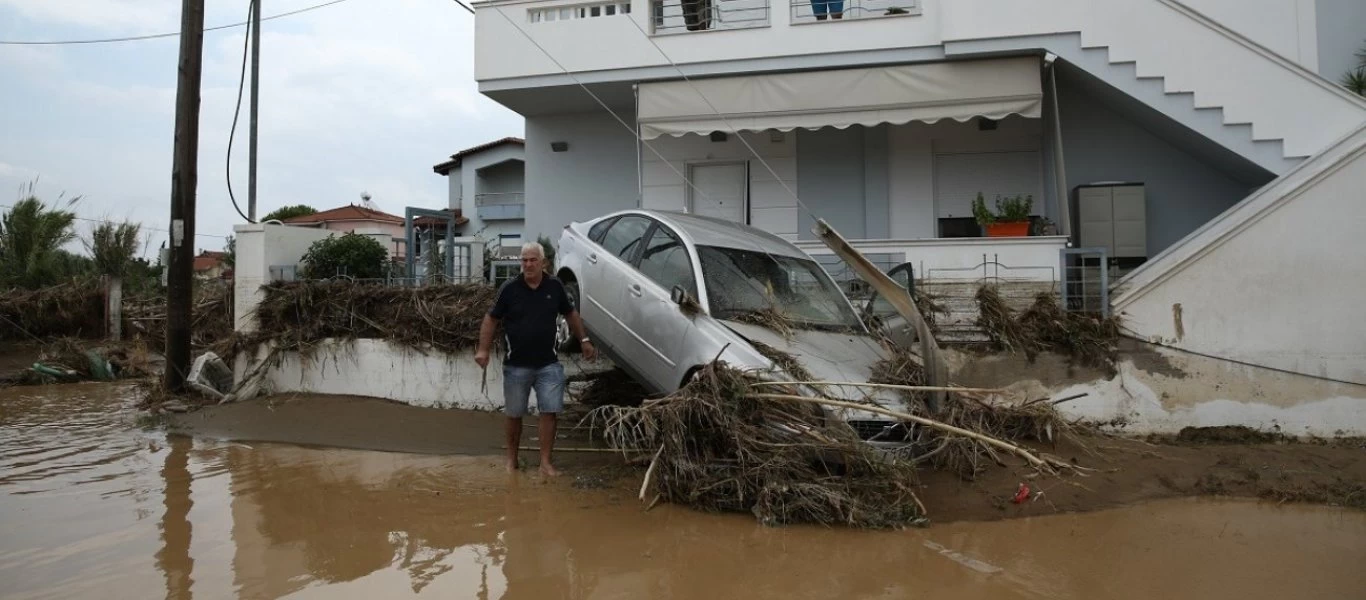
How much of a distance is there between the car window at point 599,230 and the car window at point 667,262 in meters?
0.72

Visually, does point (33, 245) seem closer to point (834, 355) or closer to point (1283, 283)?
point (834, 355)

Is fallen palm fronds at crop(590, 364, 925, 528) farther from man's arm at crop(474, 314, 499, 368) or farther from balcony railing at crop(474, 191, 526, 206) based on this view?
balcony railing at crop(474, 191, 526, 206)

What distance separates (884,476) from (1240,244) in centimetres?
455

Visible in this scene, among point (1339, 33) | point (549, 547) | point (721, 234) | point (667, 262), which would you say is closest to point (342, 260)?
point (667, 262)

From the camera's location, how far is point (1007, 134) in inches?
435

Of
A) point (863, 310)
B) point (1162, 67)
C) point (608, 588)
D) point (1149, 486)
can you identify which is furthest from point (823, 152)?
point (608, 588)

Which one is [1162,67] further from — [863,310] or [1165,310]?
[863,310]

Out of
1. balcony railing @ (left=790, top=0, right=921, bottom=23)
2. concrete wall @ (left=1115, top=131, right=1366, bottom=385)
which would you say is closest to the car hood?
concrete wall @ (left=1115, top=131, right=1366, bottom=385)

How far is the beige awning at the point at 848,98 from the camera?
9570mm

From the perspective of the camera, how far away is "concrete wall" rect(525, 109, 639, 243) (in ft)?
41.0

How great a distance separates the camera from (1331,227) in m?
6.67

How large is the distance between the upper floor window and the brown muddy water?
25.4 ft

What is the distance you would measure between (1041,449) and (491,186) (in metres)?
33.2

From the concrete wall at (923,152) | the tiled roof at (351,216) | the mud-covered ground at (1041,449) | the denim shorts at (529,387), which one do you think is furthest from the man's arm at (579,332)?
the tiled roof at (351,216)
